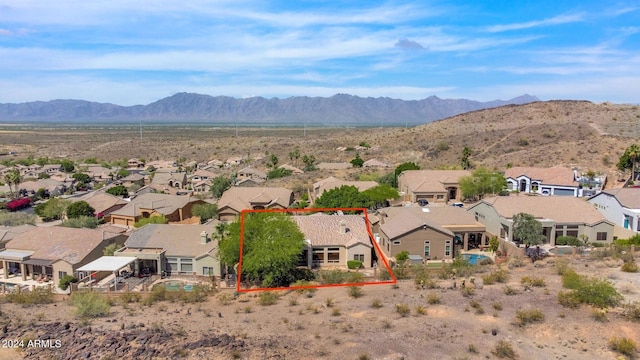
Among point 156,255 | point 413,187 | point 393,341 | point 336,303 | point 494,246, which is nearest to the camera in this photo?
point 393,341

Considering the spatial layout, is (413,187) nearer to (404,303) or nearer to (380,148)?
(404,303)

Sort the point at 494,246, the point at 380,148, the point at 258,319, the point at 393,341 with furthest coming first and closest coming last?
the point at 380,148 → the point at 494,246 → the point at 258,319 → the point at 393,341

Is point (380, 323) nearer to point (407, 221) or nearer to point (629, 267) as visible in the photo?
point (629, 267)

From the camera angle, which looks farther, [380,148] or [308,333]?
[380,148]

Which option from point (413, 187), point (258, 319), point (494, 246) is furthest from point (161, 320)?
point (413, 187)

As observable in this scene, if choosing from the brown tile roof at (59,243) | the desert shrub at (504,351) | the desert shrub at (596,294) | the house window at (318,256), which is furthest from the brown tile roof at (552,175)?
the brown tile roof at (59,243)

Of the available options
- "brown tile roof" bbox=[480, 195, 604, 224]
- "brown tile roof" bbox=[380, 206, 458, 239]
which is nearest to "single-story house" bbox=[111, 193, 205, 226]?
"brown tile roof" bbox=[380, 206, 458, 239]
